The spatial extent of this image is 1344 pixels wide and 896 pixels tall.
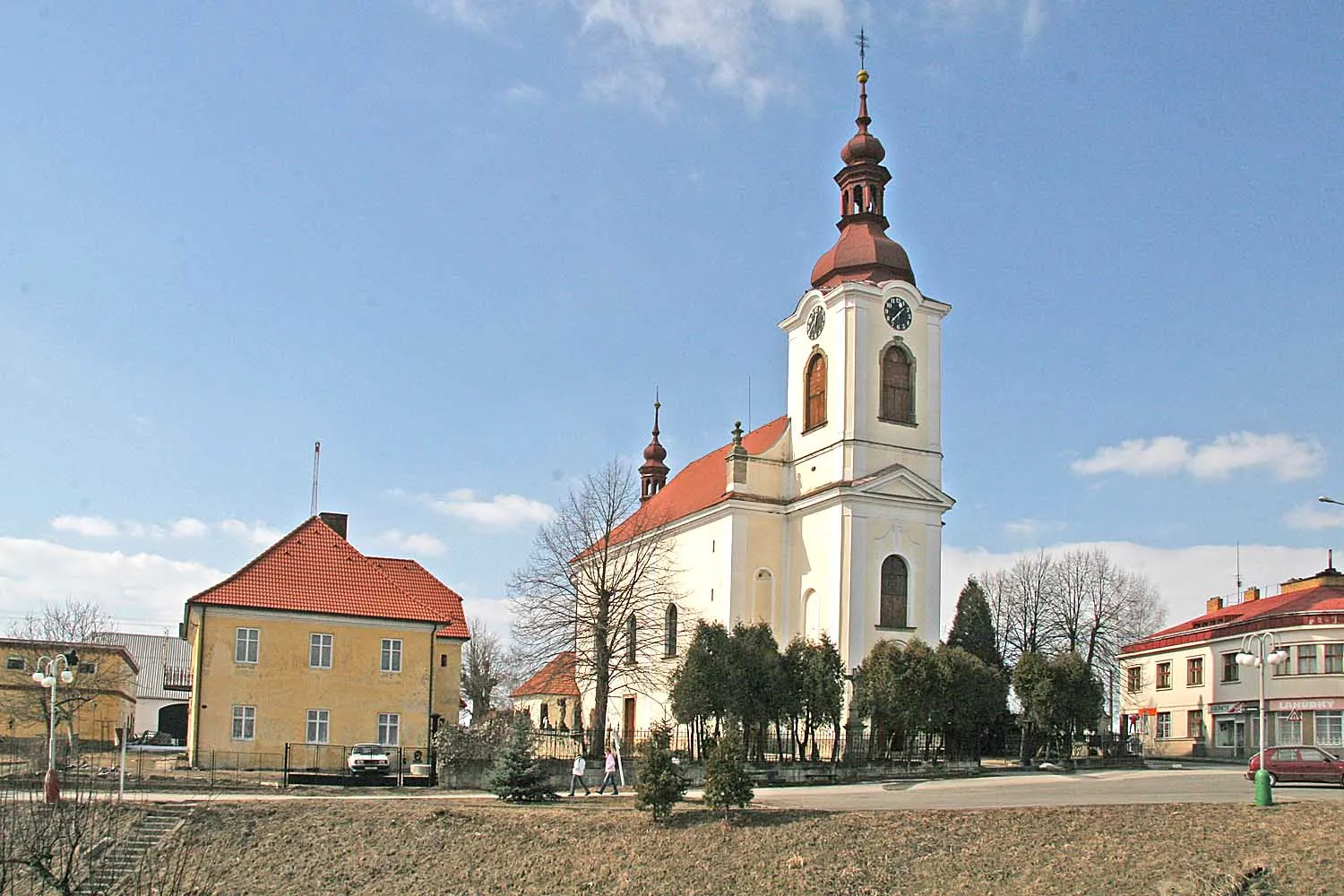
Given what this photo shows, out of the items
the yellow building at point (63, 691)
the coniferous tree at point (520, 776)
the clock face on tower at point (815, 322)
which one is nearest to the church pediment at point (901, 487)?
the clock face on tower at point (815, 322)

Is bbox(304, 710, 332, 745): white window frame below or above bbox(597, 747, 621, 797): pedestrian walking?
above

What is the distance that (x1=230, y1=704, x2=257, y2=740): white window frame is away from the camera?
3934 centimetres

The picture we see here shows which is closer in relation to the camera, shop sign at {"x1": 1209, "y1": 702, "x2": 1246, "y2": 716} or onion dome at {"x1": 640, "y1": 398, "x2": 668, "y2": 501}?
shop sign at {"x1": 1209, "y1": 702, "x2": 1246, "y2": 716}

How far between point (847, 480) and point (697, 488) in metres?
10.8

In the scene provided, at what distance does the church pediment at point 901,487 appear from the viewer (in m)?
47.0

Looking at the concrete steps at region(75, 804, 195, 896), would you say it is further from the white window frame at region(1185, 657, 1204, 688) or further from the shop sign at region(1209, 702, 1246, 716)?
the white window frame at region(1185, 657, 1204, 688)

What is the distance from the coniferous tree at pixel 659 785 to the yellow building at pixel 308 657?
13.2 metres

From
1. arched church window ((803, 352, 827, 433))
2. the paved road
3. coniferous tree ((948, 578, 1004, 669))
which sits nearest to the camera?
the paved road

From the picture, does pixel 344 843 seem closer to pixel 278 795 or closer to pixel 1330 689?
pixel 278 795

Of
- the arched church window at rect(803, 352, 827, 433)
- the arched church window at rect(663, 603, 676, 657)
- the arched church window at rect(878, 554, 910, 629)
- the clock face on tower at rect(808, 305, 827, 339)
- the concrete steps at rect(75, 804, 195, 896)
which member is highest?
the clock face on tower at rect(808, 305, 827, 339)

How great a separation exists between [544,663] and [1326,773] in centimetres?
2403

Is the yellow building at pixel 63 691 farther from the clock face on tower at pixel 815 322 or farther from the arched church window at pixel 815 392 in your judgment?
the clock face on tower at pixel 815 322

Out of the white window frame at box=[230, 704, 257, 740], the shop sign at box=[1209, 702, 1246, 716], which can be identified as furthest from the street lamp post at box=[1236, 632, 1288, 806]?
the white window frame at box=[230, 704, 257, 740]

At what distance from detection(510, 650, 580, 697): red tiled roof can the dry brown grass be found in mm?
18032
